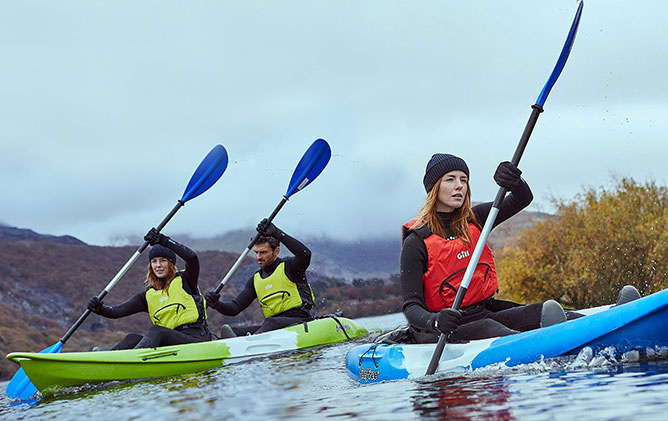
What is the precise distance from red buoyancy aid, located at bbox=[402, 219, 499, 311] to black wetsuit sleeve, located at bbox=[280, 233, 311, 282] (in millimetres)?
4391

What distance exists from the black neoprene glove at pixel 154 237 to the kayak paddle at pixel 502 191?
A: 15.6ft

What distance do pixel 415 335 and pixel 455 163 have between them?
46.2 inches

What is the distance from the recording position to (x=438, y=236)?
14.6 feet

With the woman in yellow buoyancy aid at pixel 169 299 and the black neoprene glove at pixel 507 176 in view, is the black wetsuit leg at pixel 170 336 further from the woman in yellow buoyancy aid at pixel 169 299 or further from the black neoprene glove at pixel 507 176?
the black neoprene glove at pixel 507 176

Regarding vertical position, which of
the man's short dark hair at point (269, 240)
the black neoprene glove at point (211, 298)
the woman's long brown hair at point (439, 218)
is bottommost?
the black neoprene glove at point (211, 298)

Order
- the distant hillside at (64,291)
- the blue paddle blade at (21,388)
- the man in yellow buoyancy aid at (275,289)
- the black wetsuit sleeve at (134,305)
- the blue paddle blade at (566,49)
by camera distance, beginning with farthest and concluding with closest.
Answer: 1. the distant hillside at (64,291)
2. the man in yellow buoyancy aid at (275,289)
3. the black wetsuit sleeve at (134,305)
4. the blue paddle blade at (21,388)
5. the blue paddle blade at (566,49)

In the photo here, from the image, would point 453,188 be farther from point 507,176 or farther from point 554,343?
point 554,343

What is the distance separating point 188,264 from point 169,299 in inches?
17.4

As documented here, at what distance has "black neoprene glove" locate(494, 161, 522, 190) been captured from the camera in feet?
14.4

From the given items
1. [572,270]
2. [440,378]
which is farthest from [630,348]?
[572,270]

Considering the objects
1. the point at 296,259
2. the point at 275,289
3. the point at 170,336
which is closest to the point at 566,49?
the point at 296,259

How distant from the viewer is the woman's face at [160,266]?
7926 mm

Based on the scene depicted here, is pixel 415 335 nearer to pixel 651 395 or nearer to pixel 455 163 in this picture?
pixel 455 163

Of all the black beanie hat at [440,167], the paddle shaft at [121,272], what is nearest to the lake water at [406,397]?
the black beanie hat at [440,167]
